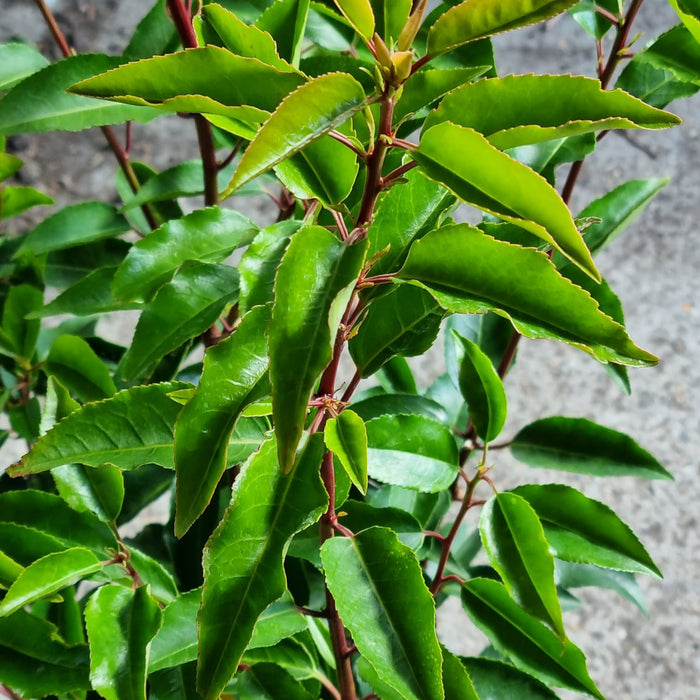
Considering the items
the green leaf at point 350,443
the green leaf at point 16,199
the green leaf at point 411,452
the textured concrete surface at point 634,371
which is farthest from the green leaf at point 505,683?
the textured concrete surface at point 634,371

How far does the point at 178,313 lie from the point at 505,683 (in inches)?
12.4

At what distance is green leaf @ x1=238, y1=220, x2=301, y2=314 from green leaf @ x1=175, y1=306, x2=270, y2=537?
0.07 feet

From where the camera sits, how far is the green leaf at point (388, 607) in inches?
14.2

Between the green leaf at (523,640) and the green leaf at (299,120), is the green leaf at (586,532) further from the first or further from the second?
the green leaf at (299,120)

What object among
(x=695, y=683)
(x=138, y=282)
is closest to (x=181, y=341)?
(x=138, y=282)

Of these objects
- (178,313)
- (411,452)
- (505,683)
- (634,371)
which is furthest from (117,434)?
(634,371)

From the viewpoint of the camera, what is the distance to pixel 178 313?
46cm

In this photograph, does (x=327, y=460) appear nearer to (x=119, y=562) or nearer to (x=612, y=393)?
(x=119, y=562)

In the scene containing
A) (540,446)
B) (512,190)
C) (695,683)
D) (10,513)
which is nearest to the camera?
(512,190)

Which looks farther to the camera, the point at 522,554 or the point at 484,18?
the point at 522,554

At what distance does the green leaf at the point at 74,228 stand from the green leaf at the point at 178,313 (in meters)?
0.23

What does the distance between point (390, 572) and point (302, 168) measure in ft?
0.66

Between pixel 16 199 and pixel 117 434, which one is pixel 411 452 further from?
pixel 16 199

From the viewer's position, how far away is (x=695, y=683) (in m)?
1.30
